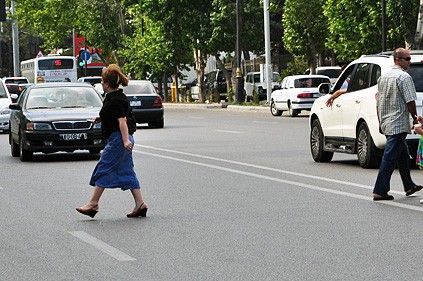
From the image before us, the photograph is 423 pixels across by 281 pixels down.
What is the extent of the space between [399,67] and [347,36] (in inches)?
1364

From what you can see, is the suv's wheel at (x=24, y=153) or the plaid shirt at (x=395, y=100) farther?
the suv's wheel at (x=24, y=153)

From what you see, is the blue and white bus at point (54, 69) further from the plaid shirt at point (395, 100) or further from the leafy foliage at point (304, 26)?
the plaid shirt at point (395, 100)

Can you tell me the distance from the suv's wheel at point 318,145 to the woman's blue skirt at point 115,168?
8375mm

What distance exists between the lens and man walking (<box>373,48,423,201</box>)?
14.3 meters

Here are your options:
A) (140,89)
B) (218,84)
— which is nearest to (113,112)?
(140,89)

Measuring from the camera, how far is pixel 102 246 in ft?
35.7

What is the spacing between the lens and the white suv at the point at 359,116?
18.8 m

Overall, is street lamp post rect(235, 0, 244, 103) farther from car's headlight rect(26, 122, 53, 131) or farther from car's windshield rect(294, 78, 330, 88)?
car's headlight rect(26, 122, 53, 131)

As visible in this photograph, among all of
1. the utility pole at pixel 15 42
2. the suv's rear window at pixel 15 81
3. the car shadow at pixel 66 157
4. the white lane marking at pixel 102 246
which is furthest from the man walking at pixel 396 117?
the utility pole at pixel 15 42

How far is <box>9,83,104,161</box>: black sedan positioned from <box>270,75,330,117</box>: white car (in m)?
21.3

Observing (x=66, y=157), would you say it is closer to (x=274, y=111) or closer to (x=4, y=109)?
(x=4, y=109)

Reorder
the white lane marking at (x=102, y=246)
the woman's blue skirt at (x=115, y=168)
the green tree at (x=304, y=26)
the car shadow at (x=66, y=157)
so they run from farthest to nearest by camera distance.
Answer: the green tree at (x=304, y=26) → the car shadow at (x=66, y=157) → the woman's blue skirt at (x=115, y=168) → the white lane marking at (x=102, y=246)

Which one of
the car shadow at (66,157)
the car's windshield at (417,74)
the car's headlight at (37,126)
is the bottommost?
the car shadow at (66,157)

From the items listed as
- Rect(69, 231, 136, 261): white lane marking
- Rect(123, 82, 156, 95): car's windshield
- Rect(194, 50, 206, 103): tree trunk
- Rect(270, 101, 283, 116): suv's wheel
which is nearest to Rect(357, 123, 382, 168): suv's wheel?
Rect(69, 231, 136, 261): white lane marking
